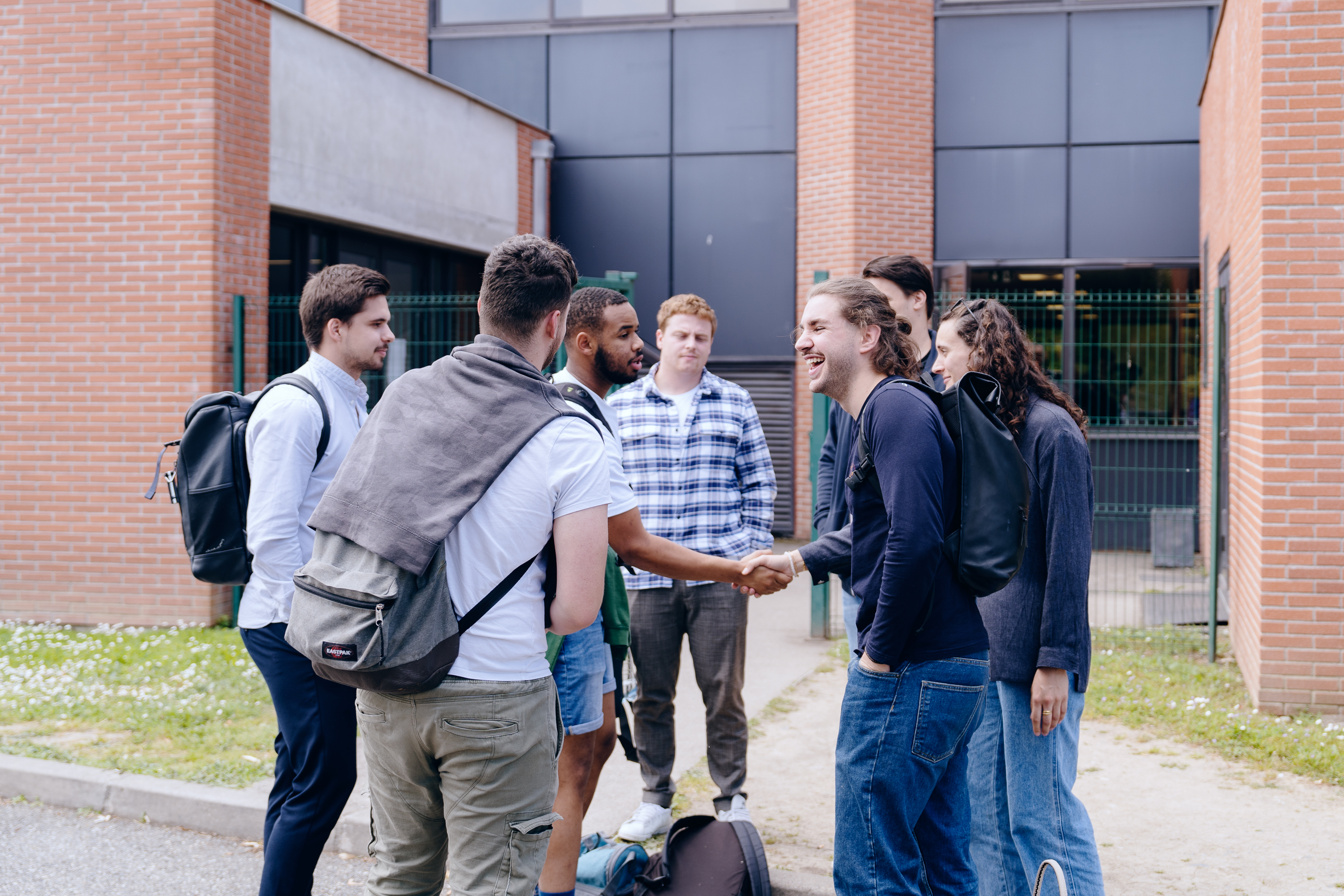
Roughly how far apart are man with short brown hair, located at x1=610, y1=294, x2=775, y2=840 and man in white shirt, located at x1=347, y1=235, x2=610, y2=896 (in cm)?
205

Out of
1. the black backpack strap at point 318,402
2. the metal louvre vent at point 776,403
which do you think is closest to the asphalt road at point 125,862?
the black backpack strap at point 318,402

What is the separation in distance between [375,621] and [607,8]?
515 inches

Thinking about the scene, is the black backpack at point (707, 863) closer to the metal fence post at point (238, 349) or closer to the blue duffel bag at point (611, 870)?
the blue duffel bag at point (611, 870)

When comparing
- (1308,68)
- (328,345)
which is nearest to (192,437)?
(328,345)

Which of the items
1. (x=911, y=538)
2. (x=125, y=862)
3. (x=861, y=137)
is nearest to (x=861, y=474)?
(x=911, y=538)

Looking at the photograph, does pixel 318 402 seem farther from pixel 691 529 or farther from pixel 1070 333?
pixel 1070 333

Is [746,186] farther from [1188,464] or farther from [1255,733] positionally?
[1255,733]

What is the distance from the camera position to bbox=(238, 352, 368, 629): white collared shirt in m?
3.28

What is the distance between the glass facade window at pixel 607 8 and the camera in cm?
1375

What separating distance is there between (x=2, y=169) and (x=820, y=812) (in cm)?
778

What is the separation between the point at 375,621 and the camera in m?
2.18

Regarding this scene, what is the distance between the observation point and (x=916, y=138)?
13102 millimetres

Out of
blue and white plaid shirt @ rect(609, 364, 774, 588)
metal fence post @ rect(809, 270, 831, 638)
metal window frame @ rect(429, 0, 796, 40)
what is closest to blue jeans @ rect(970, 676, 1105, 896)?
blue and white plaid shirt @ rect(609, 364, 774, 588)

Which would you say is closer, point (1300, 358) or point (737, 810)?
point (737, 810)
